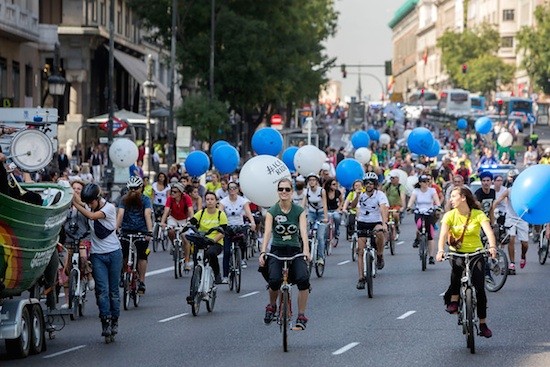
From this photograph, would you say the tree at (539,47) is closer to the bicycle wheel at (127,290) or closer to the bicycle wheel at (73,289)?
the bicycle wheel at (127,290)

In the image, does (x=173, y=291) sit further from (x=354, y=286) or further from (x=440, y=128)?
(x=440, y=128)

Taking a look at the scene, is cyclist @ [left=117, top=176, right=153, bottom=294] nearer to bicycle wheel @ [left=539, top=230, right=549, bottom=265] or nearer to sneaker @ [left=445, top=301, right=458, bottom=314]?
sneaker @ [left=445, top=301, right=458, bottom=314]

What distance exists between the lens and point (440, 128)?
138m

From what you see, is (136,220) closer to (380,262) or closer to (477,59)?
(380,262)

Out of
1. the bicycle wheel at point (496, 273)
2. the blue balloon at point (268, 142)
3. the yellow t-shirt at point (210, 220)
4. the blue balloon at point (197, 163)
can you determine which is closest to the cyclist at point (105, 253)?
the yellow t-shirt at point (210, 220)

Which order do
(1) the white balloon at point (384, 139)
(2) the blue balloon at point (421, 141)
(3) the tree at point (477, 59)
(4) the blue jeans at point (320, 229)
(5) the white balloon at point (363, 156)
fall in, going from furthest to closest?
(3) the tree at point (477, 59), (1) the white balloon at point (384, 139), (5) the white balloon at point (363, 156), (2) the blue balloon at point (421, 141), (4) the blue jeans at point (320, 229)

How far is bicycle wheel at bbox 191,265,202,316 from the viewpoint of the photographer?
69.5ft

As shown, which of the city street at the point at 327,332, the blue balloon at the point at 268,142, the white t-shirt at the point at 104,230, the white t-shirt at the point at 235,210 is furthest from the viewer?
the blue balloon at the point at 268,142

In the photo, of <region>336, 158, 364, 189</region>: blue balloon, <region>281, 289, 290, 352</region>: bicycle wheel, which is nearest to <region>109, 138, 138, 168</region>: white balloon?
<region>336, 158, 364, 189</region>: blue balloon

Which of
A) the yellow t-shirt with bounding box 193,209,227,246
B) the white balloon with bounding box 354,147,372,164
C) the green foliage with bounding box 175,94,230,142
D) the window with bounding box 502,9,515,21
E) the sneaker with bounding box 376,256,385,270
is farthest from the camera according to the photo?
the window with bounding box 502,9,515,21

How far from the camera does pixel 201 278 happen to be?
2144 centimetres

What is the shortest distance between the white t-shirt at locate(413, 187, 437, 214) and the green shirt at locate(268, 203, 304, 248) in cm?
1261

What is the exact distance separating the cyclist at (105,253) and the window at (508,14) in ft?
532

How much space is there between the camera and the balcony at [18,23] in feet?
156
